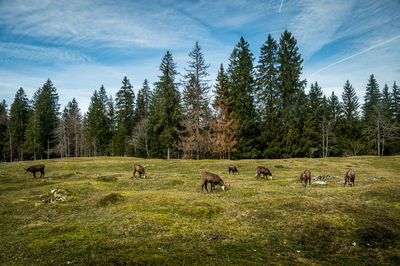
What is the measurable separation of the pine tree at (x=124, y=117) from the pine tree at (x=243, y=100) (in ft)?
123

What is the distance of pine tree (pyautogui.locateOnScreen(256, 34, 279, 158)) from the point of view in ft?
182

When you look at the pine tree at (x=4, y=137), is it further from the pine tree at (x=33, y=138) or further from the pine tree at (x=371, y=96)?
the pine tree at (x=371, y=96)

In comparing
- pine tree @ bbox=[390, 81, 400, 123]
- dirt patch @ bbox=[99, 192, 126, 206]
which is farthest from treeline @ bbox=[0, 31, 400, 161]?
dirt patch @ bbox=[99, 192, 126, 206]

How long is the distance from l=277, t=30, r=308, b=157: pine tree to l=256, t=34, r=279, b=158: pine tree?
149cm

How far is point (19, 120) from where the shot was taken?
242 feet

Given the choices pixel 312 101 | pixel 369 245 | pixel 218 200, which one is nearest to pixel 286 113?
pixel 312 101

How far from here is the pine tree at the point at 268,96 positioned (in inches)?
2181

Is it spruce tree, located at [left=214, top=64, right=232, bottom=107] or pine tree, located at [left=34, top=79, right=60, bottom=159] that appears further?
pine tree, located at [left=34, top=79, right=60, bottom=159]

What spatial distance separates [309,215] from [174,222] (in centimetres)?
653

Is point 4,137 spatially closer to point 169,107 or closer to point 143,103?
point 143,103

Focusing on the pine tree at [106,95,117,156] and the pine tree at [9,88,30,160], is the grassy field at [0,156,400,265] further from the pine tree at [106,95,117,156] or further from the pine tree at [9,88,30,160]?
the pine tree at [9,88,30,160]

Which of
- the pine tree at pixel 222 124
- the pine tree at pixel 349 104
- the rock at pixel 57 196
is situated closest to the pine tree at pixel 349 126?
the pine tree at pixel 349 104

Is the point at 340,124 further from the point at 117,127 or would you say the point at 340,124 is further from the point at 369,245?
the point at 117,127

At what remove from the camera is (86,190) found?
1708 centimetres
